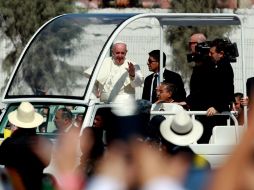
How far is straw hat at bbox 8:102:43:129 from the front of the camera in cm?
773

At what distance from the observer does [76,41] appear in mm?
10898

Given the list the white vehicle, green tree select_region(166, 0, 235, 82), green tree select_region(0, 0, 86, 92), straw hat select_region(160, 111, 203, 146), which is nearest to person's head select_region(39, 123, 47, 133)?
the white vehicle

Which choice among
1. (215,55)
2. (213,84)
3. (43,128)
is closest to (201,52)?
(215,55)

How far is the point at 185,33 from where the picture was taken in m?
27.6

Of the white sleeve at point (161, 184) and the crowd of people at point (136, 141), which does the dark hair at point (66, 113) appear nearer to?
the crowd of people at point (136, 141)

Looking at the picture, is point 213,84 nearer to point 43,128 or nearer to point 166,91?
point 166,91

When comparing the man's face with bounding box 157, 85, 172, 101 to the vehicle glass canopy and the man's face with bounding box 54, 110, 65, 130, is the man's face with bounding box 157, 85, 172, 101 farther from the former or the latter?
the man's face with bounding box 54, 110, 65, 130

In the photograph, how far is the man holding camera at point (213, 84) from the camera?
10.7 meters

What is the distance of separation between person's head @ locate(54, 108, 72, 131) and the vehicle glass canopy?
26 cm

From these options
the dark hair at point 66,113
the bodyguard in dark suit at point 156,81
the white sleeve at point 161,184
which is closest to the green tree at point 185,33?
the bodyguard in dark suit at point 156,81

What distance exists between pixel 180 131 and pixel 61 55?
4.87 metres

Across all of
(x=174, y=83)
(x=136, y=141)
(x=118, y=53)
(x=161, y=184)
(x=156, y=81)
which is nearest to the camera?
(x=161, y=184)

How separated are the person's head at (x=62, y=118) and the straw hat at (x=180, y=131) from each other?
284 centimetres

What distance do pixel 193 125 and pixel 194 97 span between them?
4359 mm
